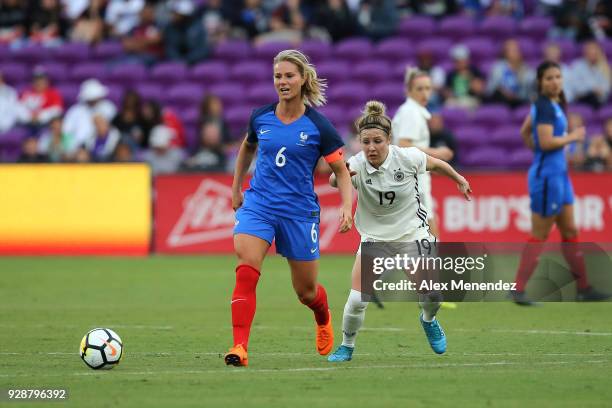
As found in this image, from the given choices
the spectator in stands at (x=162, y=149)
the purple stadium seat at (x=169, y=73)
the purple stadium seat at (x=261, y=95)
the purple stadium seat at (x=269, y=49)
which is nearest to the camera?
the spectator in stands at (x=162, y=149)

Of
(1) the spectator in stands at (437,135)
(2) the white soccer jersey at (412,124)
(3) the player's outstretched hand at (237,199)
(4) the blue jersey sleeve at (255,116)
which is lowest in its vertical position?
(3) the player's outstretched hand at (237,199)

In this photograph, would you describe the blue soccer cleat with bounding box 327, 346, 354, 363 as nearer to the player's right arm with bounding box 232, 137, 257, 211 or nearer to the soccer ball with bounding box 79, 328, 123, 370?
the player's right arm with bounding box 232, 137, 257, 211

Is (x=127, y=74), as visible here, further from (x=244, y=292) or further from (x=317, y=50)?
(x=244, y=292)

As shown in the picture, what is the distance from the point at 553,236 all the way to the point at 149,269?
656cm

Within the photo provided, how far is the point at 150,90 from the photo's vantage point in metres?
24.2

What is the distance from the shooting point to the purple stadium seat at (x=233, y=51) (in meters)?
24.7

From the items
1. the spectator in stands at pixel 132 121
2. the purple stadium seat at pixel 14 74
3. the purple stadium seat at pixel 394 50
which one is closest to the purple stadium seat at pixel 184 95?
the spectator in stands at pixel 132 121

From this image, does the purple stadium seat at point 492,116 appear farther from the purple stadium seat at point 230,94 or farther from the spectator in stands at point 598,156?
the purple stadium seat at point 230,94

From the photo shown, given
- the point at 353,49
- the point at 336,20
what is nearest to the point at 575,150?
the point at 353,49

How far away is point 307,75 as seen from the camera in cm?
941

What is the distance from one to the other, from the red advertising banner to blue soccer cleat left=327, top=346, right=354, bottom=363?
1047 cm

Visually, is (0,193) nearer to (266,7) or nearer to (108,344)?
(266,7)

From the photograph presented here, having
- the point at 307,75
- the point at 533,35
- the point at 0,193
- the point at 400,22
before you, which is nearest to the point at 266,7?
the point at 400,22

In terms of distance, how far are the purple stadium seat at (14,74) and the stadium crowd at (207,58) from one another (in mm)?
97
